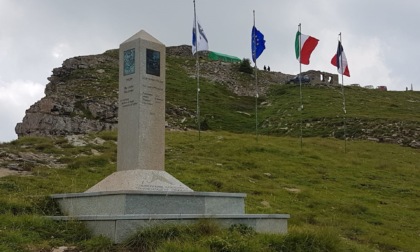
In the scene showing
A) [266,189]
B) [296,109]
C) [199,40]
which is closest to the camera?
[266,189]

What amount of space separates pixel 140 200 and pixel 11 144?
11.9 metres

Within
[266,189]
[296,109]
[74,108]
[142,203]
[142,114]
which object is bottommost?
[266,189]

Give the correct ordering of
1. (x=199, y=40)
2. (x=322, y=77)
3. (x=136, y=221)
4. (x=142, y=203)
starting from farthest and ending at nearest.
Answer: (x=322, y=77) < (x=199, y=40) < (x=142, y=203) < (x=136, y=221)

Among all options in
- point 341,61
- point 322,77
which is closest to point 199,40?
point 341,61

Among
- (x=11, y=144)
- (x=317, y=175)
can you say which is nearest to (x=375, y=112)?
(x=317, y=175)

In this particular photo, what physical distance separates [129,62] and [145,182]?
264 centimetres

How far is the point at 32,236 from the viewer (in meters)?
7.77

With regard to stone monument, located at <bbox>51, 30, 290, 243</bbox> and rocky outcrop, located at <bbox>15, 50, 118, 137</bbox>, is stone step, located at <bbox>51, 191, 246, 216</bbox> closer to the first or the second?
stone monument, located at <bbox>51, 30, 290, 243</bbox>

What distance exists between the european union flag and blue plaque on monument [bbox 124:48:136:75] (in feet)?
54.9

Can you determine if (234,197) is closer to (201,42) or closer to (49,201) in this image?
(49,201)

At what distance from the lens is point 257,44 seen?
89.9 feet

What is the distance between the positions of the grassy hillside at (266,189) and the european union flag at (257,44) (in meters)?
5.00

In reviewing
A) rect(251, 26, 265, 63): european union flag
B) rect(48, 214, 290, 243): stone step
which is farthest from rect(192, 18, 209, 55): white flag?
rect(48, 214, 290, 243): stone step

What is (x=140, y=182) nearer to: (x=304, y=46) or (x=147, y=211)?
(x=147, y=211)
